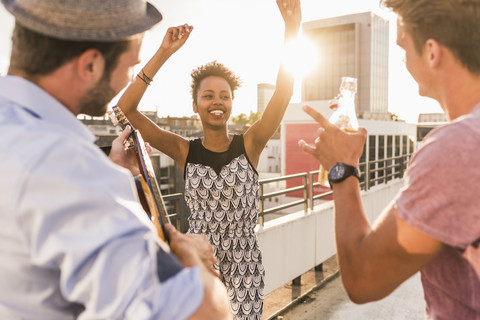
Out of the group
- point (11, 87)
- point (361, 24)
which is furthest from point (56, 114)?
point (361, 24)

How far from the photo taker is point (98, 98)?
3.26ft

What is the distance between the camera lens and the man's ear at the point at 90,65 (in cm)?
91

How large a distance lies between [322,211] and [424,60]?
19.7ft

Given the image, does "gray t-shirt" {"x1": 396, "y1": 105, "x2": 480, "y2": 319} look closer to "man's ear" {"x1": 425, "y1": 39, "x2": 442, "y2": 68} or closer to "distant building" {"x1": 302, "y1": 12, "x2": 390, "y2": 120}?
"man's ear" {"x1": 425, "y1": 39, "x2": 442, "y2": 68}

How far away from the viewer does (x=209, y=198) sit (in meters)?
2.62

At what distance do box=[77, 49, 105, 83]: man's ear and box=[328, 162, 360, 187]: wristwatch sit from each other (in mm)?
799

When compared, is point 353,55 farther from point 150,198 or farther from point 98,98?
point 98,98

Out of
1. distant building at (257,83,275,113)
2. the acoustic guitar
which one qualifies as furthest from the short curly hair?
distant building at (257,83,275,113)

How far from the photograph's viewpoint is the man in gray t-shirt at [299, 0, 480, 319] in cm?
96

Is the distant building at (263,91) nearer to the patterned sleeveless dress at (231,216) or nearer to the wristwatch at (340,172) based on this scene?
the patterned sleeveless dress at (231,216)

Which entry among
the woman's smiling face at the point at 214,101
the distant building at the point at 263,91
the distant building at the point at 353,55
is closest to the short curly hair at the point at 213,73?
the woman's smiling face at the point at 214,101

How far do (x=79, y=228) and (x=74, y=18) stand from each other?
1.51 feet

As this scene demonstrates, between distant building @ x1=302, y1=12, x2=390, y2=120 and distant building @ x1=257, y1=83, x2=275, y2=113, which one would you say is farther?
distant building @ x1=257, y1=83, x2=275, y2=113

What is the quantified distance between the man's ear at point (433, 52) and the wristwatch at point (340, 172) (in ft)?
1.32
